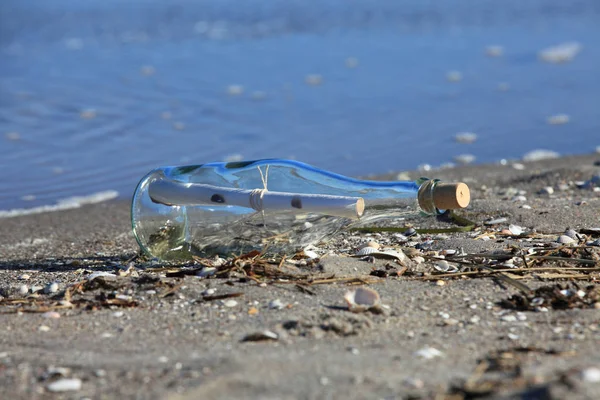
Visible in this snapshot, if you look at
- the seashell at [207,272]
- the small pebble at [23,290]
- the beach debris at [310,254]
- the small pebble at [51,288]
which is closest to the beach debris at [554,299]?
the beach debris at [310,254]

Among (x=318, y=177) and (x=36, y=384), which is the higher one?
(x=318, y=177)

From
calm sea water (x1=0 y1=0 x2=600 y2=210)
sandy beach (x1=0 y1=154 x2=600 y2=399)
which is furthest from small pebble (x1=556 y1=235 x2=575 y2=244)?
calm sea water (x1=0 y1=0 x2=600 y2=210)

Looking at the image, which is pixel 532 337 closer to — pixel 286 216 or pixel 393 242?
pixel 286 216

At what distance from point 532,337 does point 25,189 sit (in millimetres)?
4732

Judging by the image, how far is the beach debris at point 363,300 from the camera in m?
2.43

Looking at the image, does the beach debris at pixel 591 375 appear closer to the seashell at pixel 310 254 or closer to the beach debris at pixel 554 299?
the beach debris at pixel 554 299

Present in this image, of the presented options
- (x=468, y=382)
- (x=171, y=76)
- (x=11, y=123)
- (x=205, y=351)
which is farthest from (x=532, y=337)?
(x=171, y=76)

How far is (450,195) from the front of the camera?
105 inches

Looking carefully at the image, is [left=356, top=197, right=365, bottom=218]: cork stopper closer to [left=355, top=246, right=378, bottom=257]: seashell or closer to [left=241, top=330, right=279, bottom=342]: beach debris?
[left=355, top=246, right=378, bottom=257]: seashell

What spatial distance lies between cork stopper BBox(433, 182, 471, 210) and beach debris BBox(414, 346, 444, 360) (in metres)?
0.68

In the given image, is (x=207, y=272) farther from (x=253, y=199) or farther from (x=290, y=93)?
(x=290, y=93)

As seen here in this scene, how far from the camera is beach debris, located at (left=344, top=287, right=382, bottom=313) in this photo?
2.43m

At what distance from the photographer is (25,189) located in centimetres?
607

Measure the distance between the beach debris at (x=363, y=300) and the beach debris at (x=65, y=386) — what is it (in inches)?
33.7
